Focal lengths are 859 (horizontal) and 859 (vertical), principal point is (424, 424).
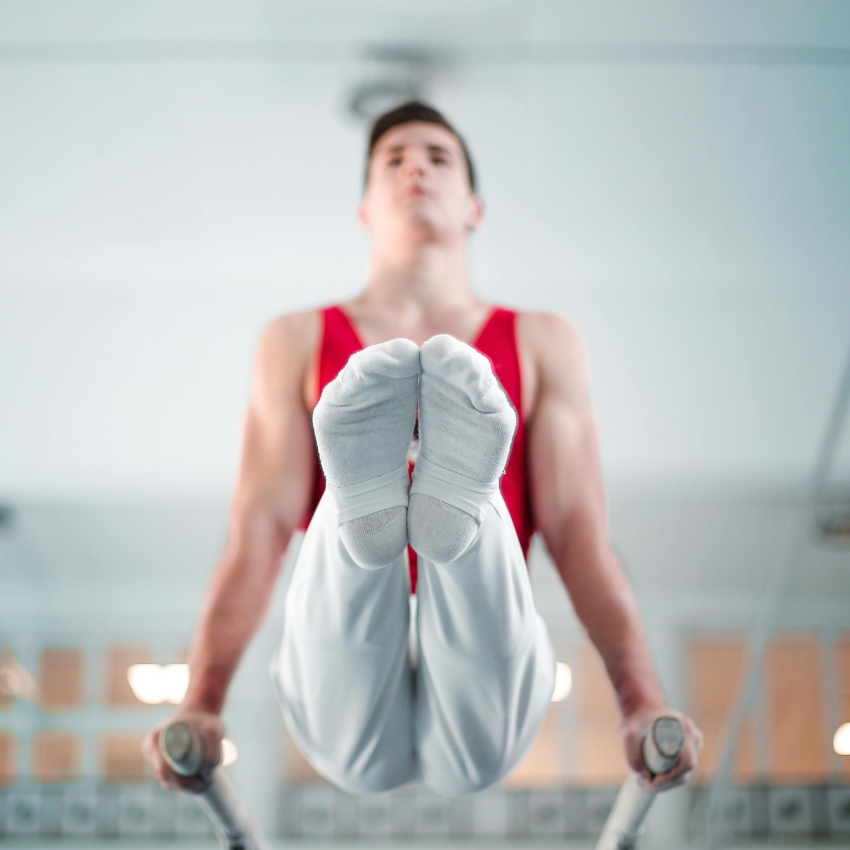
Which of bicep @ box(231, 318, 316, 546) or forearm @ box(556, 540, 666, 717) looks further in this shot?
bicep @ box(231, 318, 316, 546)

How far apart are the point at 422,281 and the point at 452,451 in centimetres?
49

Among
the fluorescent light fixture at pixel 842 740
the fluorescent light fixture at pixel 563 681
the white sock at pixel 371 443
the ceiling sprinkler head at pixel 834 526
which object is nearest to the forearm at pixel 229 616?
the white sock at pixel 371 443

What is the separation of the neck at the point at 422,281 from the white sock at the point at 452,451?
1.47 feet

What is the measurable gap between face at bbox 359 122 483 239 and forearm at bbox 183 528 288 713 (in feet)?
1.56

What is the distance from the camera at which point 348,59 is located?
1542 millimetres

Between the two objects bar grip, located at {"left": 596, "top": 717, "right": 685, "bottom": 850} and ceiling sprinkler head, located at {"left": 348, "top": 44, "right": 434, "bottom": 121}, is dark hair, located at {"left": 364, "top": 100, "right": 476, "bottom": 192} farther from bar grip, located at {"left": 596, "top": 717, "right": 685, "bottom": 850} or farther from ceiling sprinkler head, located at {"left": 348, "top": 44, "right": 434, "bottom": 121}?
bar grip, located at {"left": 596, "top": 717, "right": 685, "bottom": 850}

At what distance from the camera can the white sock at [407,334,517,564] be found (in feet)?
2.33

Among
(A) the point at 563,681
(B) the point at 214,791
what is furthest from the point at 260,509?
(A) the point at 563,681

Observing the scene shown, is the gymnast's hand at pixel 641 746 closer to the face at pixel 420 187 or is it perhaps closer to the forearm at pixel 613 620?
the forearm at pixel 613 620

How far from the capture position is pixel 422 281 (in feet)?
3.88

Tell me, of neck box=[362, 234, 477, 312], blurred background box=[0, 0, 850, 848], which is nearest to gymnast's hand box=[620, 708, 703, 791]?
neck box=[362, 234, 477, 312]

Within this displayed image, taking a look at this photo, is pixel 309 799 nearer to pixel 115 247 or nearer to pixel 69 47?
pixel 115 247

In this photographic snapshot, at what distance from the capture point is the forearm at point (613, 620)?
0.97m

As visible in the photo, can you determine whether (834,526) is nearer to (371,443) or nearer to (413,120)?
(413,120)
